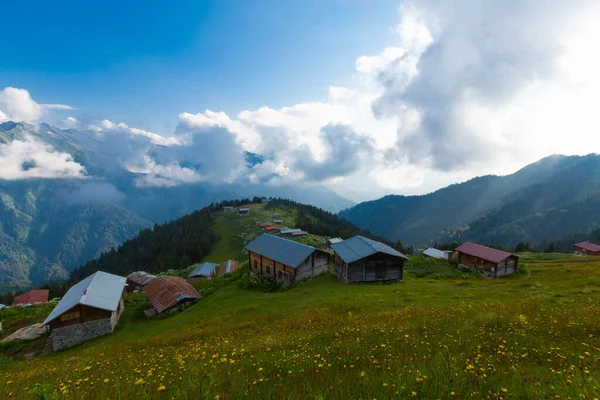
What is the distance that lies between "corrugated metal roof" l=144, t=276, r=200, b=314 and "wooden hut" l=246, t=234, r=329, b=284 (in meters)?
11.4

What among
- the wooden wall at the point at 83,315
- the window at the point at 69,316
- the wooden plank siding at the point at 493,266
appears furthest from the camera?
the wooden plank siding at the point at 493,266

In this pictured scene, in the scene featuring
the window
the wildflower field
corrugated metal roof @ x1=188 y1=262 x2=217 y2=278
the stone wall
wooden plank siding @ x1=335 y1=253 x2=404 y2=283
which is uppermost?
the wildflower field

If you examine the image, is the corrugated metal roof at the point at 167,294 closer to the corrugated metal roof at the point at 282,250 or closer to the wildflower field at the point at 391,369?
the corrugated metal roof at the point at 282,250

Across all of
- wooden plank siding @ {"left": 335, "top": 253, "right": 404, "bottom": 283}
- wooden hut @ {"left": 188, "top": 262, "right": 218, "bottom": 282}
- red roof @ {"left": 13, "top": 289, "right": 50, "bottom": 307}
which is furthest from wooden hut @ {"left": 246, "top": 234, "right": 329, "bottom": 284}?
red roof @ {"left": 13, "top": 289, "right": 50, "bottom": 307}

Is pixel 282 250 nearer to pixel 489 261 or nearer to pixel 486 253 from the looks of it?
pixel 489 261

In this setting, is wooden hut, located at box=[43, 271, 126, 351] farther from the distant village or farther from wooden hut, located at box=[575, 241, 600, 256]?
wooden hut, located at box=[575, 241, 600, 256]

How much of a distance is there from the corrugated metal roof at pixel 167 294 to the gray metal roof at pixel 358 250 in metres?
23.8

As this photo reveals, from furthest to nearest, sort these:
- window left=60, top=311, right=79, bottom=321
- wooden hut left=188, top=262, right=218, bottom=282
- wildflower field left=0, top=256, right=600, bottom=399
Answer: wooden hut left=188, top=262, right=218, bottom=282
window left=60, top=311, right=79, bottom=321
wildflower field left=0, top=256, right=600, bottom=399

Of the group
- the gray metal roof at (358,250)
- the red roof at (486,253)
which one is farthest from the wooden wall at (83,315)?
the red roof at (486,253)

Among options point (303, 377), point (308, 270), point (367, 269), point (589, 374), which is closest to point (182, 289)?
point (308, 270)

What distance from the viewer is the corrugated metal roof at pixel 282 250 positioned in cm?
→ 4275

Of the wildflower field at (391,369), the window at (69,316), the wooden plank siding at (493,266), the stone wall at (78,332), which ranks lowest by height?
the stone wall at (78,332)

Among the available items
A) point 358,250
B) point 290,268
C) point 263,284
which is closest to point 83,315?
point 263,284

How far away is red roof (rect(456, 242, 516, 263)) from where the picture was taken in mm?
55969
